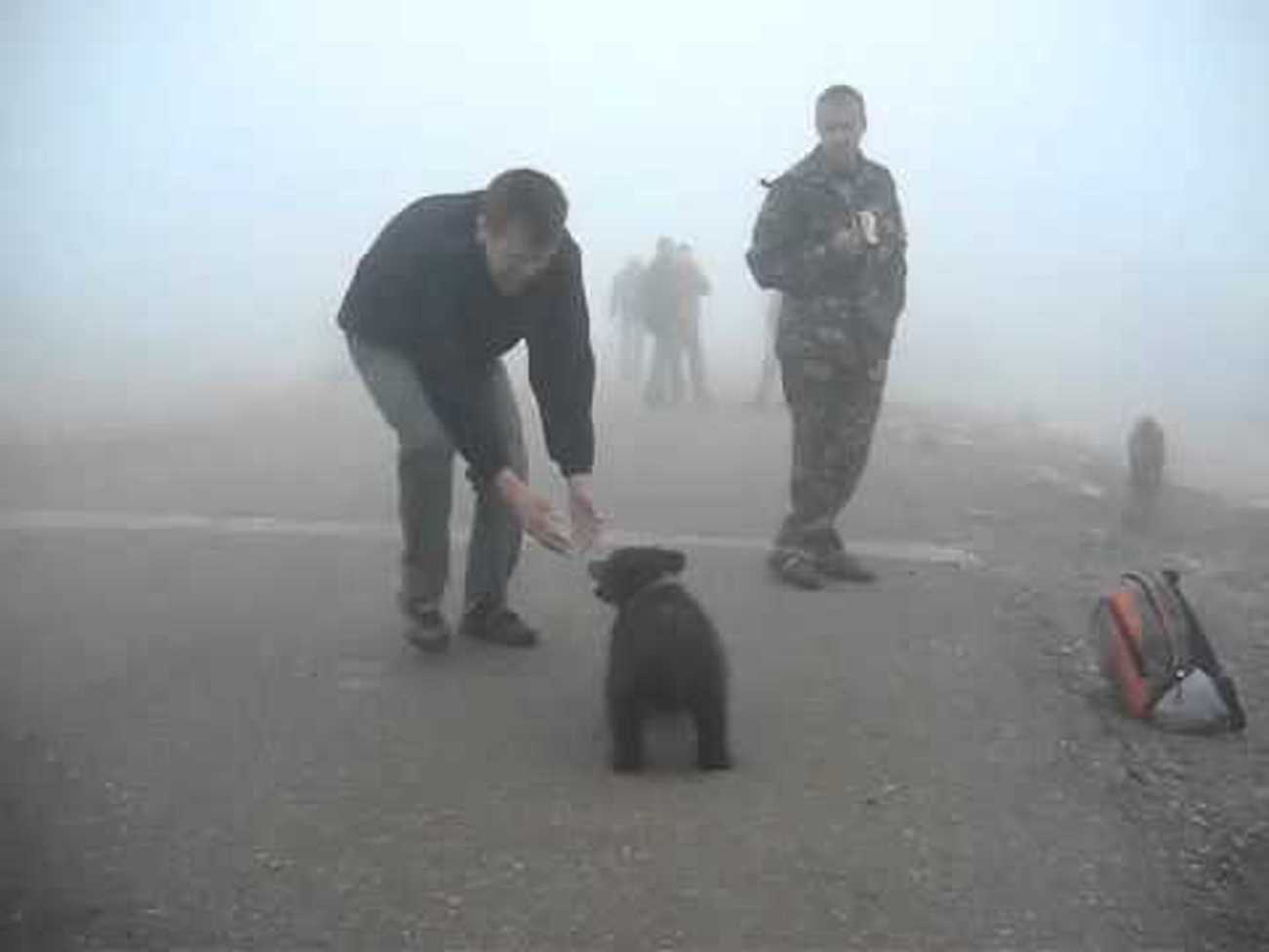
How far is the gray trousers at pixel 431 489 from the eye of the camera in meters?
6.72

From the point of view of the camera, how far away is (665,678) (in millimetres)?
5676

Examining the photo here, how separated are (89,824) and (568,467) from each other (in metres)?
2.19

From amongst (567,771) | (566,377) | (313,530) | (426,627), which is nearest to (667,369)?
(313,530)

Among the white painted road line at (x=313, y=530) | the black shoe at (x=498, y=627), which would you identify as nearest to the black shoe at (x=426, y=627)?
the black shoe at (x=498, y=627)

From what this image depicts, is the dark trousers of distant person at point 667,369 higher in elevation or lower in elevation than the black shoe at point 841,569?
lower

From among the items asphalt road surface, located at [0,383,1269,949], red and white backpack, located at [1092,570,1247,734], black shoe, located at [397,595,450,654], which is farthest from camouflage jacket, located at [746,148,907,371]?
black shoe, located at [397,595,450,654]

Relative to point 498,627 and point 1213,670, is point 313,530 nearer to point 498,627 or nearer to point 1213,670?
point 498,627

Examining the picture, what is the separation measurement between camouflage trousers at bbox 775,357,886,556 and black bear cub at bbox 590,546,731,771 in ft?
9.24

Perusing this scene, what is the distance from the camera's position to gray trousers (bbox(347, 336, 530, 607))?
22.0 feet

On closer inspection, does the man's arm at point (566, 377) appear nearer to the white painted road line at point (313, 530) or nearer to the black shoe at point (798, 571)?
the black shoe at point (798, 571)

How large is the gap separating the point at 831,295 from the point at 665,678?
3245mm

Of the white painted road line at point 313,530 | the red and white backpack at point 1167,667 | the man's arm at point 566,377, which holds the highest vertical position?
the man's arm at point 566,377

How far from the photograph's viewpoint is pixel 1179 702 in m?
6.38

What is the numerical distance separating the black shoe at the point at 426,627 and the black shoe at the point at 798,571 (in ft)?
6.55
